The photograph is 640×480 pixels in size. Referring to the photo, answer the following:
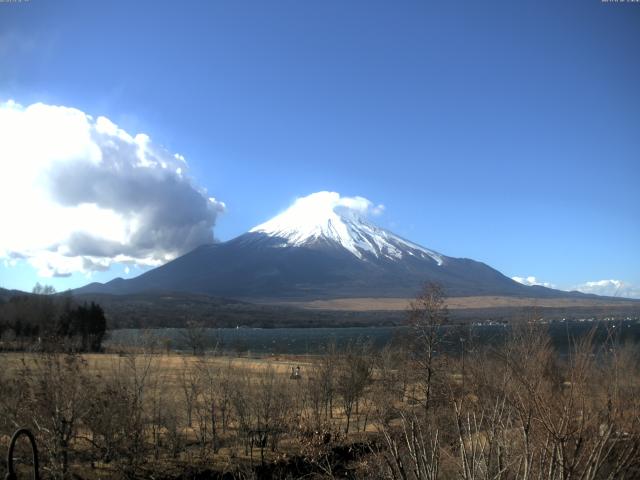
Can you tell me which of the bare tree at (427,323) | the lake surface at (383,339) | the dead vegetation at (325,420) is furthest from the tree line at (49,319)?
the bare tree at (427,323)

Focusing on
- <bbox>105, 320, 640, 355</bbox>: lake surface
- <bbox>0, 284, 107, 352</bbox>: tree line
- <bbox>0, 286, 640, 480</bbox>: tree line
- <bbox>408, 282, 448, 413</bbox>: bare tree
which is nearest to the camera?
<bbox>0, 286, 640, 480</bbox>: tree line

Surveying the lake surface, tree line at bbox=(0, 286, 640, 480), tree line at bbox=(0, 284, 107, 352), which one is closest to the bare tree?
tree line at bbox=(0, 286, 640, 480)

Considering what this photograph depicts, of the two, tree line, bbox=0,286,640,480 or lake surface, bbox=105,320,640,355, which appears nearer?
tree line, bbox=0,286,640,480

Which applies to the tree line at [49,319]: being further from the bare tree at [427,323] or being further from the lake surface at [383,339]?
the bare tree at [427,323]

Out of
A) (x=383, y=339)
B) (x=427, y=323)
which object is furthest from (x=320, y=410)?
(x=383, y=339)

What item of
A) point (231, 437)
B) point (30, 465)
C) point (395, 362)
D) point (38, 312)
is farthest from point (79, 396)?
point (38, 312)

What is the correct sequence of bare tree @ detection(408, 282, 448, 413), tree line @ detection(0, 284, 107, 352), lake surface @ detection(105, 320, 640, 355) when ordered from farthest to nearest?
tree line @ detection(0, 284, 107, 352), bare tree @ detection(408, 282, 448, 413), lake surface @ detection(105, 320, 640, 355)

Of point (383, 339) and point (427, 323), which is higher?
point (427, 323)

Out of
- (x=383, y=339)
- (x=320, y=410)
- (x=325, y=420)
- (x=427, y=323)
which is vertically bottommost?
(x=383, y=339)

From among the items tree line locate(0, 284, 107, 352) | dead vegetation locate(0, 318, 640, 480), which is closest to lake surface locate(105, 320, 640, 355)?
dead vegetation locate(0, 318, 640, 480)

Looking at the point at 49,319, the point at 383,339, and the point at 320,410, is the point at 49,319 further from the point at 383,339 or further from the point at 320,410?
the point at 320,410

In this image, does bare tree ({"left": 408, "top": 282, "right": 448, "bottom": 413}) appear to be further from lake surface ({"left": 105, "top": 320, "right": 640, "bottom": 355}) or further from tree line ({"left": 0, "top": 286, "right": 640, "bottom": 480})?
lake surface ({"left": 105, "top": 320, "right": 640, "bottom": 355})

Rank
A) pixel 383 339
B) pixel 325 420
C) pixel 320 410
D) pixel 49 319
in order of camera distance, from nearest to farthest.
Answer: pixel 325 420
pixel 320 410
pixel 49 319
pixel 383 339

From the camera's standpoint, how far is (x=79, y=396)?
47.8ft
